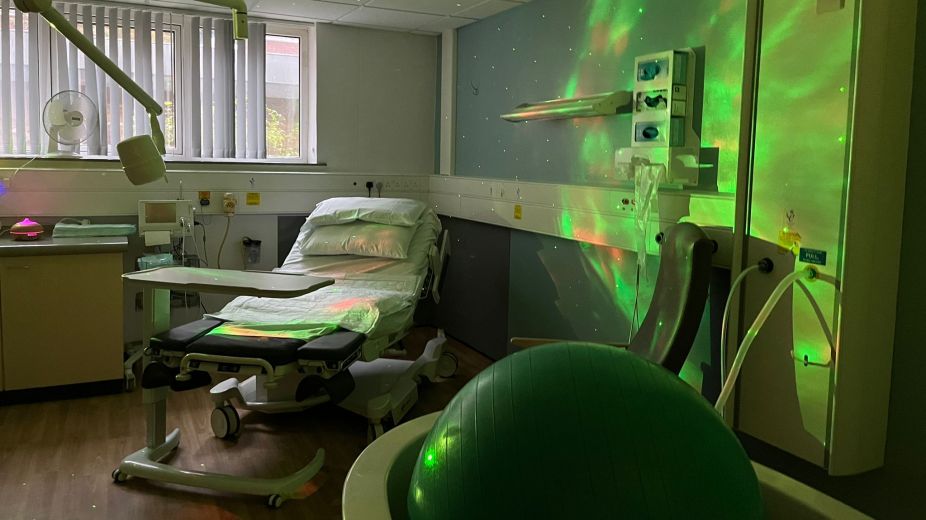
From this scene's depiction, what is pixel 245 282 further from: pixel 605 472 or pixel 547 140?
pixel 605 472

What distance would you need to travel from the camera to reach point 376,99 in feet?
15.9

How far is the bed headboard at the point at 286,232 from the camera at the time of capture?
459 centimetres

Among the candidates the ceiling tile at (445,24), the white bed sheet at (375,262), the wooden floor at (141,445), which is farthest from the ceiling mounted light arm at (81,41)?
the ceiling tile at (445,24)

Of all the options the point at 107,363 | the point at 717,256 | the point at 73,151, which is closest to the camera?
the point at 717,256

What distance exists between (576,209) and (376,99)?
1950mm

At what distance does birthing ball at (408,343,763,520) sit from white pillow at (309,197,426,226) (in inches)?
124

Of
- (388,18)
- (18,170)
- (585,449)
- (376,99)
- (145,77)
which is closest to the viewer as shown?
(585,449)

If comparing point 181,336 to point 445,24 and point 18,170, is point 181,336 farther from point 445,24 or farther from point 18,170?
point 445,24

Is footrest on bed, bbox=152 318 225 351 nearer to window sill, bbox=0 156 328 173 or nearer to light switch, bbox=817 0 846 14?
window sill, bbox=0 156 328 173

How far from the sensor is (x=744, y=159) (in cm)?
221

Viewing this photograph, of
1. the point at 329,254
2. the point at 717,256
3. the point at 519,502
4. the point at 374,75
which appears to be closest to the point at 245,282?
the point at 329,254

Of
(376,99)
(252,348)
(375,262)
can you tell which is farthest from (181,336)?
(376,99)

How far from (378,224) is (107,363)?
1.51 metres

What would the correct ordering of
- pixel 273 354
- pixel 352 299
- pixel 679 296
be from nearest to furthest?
pixel 679 296 < pixel 273 354 < pixel 352 299
